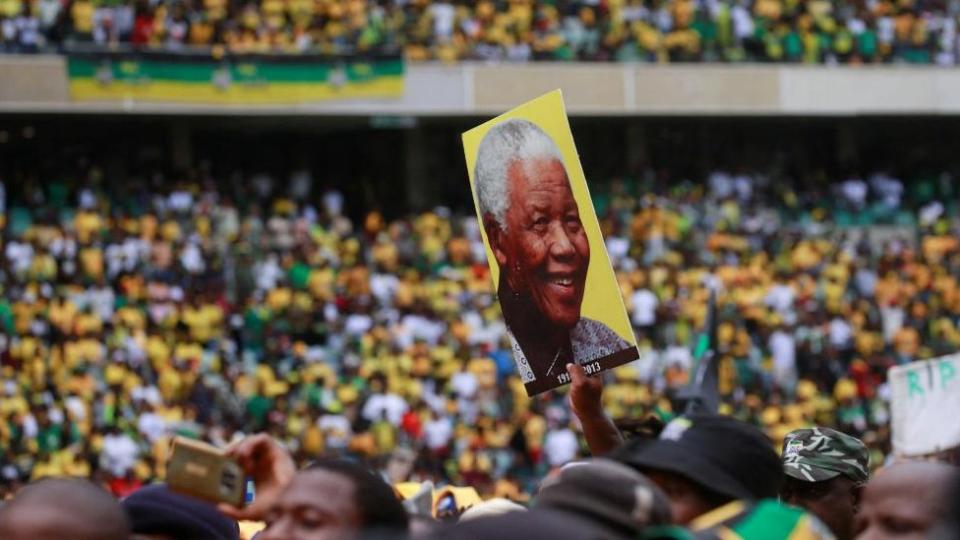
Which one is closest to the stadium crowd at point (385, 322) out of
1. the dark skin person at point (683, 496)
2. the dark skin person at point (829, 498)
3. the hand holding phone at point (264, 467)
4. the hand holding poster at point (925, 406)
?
the hand holding poster at point (925, 406)

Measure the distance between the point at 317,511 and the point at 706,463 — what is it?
0.70 metres

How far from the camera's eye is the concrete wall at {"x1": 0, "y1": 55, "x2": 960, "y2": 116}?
22453 millimetres

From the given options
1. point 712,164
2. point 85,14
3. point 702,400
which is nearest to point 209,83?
point 85,14

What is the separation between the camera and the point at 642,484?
9.85ft

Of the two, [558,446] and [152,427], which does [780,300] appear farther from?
[152,427]

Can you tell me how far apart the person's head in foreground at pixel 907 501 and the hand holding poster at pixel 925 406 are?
4381 millimetres

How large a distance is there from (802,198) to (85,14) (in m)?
9.28

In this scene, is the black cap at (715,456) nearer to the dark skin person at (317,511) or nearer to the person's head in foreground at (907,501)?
the person's head in foreground at (907,501)

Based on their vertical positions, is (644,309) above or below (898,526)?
below

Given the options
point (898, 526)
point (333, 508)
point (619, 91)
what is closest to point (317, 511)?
point (333, 508)

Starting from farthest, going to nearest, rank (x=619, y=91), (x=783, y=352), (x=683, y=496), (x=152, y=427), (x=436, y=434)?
1. (x=619, y=91)
2. (x=783, y=352)
3. (x=436, y=434)
4. (x=152, y=427)
5. (x=683, y=496)

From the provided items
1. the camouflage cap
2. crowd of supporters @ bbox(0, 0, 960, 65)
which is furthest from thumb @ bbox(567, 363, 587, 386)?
crowd of supporters @ bbox(0, 0, 960, 65)

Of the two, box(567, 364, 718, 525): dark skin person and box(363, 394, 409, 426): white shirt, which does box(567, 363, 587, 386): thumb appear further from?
box(363, 394, 409, 426): white shirt

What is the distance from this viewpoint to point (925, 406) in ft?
26.7
